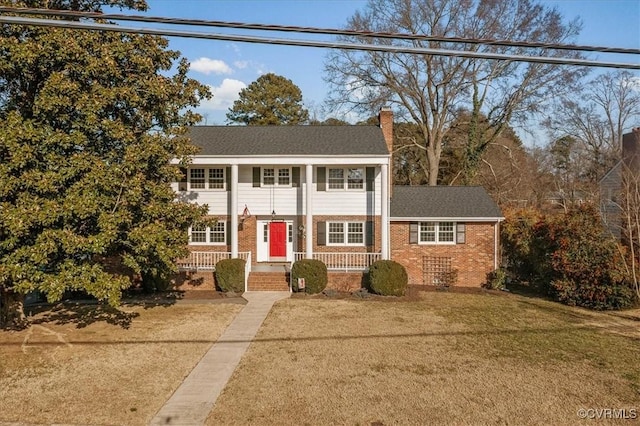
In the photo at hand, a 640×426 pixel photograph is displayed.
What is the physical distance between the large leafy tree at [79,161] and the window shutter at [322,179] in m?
8.39

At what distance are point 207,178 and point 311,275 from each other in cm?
699

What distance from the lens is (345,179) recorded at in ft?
62.3

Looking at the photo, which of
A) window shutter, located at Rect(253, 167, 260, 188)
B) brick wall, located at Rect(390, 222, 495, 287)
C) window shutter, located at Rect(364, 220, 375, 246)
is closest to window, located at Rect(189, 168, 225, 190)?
window shutter, located at Rect(253, 167, 260, 188)

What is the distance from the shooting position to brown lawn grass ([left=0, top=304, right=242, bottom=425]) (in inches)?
271

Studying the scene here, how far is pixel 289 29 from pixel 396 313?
419 inches

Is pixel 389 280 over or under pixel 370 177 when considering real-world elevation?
under

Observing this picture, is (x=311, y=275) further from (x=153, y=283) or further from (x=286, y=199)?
(x=153, y=283)

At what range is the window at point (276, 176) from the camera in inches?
751

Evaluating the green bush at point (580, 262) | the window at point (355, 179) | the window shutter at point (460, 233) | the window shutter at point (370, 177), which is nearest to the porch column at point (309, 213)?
the window at point (355, 179)

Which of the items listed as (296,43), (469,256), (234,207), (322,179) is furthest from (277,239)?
(296,43)

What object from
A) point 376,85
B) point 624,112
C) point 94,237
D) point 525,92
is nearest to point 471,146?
Result: point 525,92

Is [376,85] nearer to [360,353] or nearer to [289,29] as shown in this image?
[360,353]

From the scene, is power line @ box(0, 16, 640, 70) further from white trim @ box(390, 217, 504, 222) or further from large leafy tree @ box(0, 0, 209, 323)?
white trim @ box(390, 217, 504, 222)

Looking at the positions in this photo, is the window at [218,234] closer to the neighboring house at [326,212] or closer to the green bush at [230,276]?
the neighboring house at [326,212]
